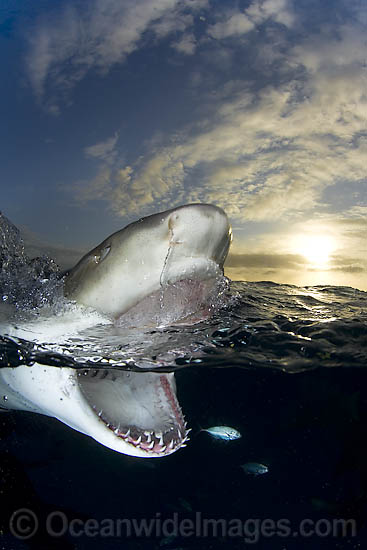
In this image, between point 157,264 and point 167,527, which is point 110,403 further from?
point 167,527

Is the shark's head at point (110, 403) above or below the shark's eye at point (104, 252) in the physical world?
below

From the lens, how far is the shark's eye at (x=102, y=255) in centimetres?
248

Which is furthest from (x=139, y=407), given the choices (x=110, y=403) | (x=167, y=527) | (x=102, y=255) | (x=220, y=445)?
(x=220, y=445)

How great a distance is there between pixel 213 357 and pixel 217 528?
2651 mm

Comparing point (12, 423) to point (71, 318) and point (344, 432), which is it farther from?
point (344, 432)

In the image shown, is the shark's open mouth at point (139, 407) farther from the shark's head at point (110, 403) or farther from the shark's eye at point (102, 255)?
the shark's eye at point (102, 255)

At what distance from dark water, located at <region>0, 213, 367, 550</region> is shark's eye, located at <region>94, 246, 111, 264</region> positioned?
2.59 feet

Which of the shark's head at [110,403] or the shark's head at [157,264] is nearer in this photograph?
the shark's head at [157,264]

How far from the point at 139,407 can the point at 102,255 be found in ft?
4.96

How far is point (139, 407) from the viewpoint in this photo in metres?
2.95

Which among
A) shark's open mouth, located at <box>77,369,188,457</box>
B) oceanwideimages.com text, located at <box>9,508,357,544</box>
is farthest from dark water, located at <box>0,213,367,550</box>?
shark's open mouth, located at <box>77,369,188,457</box>

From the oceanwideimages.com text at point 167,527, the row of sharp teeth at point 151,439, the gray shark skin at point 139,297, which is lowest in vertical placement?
the oceanwideimages.com text at point 167,527

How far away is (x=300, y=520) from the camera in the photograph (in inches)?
175

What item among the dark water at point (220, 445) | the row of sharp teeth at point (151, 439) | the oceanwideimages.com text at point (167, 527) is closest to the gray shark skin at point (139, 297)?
the row of sharp teeth at point (151, 439)
